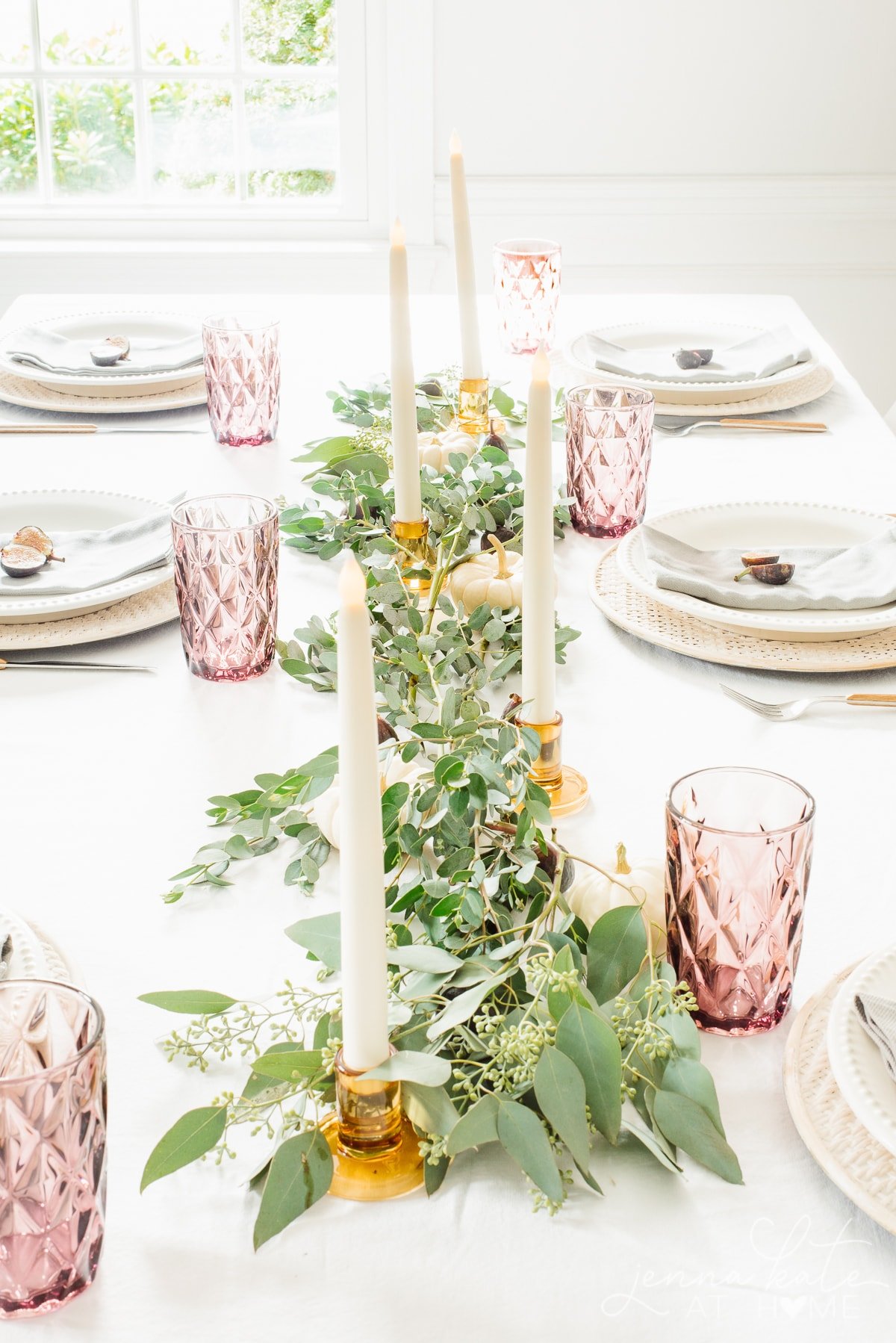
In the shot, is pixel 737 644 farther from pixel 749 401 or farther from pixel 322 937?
pixel 749 401

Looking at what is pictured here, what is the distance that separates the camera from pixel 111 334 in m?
1.99

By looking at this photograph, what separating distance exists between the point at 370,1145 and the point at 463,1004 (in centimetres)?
7

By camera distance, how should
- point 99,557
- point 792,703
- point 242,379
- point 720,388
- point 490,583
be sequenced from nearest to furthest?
point 792,703, point 490,583, point 99,557, point 242,379, point 720,388

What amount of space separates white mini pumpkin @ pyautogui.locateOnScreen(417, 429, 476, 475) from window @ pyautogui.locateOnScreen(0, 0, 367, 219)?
6.89 ft

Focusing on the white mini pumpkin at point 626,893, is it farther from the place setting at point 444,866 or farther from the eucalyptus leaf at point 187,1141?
the eucalyptus leaf at point 187,1141

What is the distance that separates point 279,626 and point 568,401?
374 mm

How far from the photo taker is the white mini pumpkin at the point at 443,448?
138 cm

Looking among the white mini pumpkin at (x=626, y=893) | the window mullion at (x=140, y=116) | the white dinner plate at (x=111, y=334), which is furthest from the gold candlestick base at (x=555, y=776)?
the window mullion at (x=140, y=116)

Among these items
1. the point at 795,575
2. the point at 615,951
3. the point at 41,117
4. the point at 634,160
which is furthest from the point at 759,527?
the point at 41,117

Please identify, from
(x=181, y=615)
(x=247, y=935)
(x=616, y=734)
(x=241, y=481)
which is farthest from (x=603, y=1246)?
(x=241, y=481)

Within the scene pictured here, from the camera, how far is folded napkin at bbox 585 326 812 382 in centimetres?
173

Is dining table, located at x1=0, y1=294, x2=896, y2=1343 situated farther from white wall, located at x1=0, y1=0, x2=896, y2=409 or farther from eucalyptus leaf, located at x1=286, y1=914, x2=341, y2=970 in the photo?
white wall, located at x1=0, y1=0, x2=896, y2=409

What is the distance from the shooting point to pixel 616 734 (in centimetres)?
97

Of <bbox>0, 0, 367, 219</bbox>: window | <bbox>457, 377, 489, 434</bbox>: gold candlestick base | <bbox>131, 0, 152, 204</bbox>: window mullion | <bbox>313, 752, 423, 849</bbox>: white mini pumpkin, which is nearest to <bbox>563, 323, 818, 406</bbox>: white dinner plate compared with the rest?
<bbox>457, 377, 489, 434</bbox>: gold candlestick base
